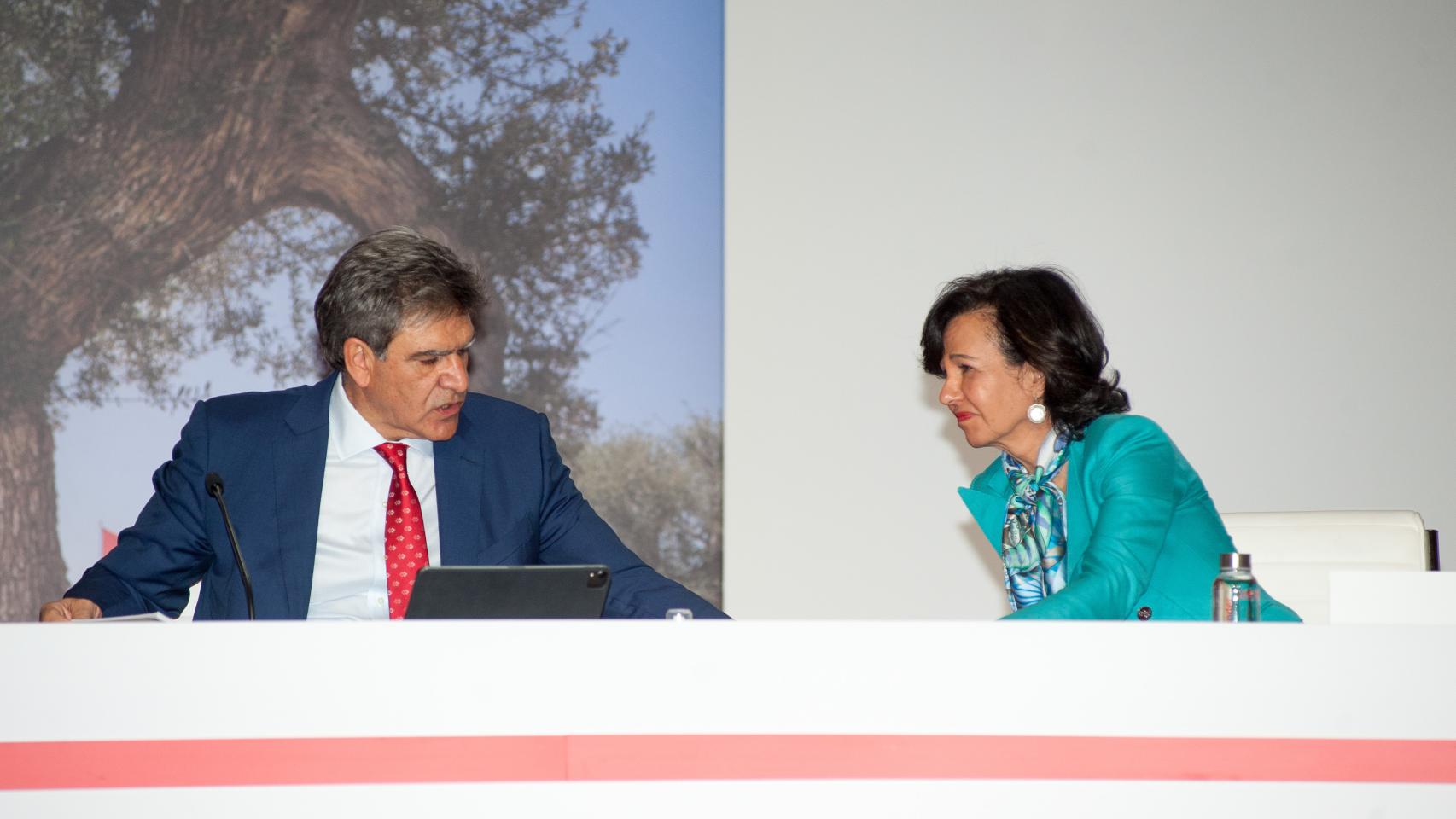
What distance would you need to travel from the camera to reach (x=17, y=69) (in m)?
3.54

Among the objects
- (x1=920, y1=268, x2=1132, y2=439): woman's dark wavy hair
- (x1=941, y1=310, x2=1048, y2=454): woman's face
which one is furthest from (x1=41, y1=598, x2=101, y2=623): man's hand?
(x1=920, y1=268, x2=1132, y2=439): woman's dark wavy hair

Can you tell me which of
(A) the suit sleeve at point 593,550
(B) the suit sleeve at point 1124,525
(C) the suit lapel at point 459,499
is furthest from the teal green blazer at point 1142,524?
(C) the suit lapel at point 459,499

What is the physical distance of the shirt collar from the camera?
97.3 inches

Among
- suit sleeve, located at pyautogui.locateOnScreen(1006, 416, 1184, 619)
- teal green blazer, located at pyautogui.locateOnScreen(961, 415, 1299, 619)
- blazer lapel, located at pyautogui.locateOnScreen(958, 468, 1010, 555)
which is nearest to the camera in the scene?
suit sleeve, located at pyautogui.locateOnScreen(1006, 416, 1184, 619)

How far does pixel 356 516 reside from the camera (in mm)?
2393

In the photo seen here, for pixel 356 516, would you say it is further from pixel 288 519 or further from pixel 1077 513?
pixel 1077 513

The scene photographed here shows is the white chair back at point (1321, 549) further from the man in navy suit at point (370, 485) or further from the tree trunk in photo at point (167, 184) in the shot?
the tree trunk in photo at point (167, 184)

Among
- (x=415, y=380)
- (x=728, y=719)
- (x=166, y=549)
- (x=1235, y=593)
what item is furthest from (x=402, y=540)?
(x=1235, y=593)

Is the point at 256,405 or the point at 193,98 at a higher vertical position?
the point at 193,98

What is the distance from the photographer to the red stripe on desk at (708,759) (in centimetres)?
116

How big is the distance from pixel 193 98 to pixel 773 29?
1.74m

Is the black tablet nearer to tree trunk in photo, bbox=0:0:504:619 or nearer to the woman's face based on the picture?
the woman's face

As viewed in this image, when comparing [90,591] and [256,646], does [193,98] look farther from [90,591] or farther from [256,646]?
[256,646]

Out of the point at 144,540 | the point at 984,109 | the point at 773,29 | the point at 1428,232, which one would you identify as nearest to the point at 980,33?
the point at 984,109
